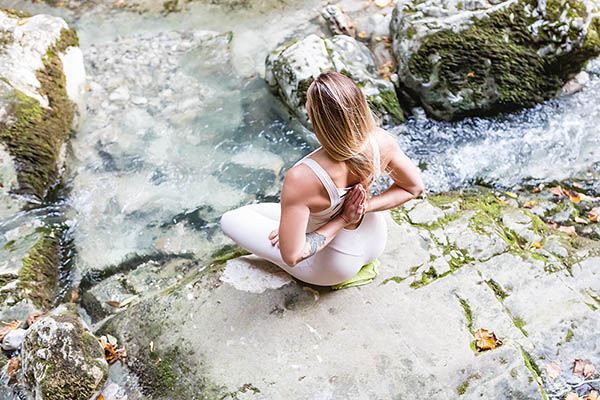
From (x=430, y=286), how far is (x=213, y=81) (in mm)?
3630

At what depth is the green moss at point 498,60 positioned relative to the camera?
4.91 m

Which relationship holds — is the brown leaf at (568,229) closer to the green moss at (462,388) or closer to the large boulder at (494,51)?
the large boulder at (494,51)

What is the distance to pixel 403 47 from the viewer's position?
512cm

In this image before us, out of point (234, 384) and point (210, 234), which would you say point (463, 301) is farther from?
point (210, 234)

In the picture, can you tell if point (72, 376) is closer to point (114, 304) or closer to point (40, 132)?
point (114, 304)

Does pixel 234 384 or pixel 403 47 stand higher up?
pixel 403 47

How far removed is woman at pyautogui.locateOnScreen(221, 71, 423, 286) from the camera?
2115 mm

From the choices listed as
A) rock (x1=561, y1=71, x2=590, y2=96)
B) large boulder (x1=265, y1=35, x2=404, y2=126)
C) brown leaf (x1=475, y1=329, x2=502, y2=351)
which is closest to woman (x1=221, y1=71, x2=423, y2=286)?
brown leaf (x1=475, y1=329, x2=502, y2=351)

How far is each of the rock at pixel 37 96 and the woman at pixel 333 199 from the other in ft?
7.73

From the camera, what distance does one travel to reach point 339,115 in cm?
208

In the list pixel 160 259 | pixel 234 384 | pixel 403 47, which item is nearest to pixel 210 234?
pixel 160 259

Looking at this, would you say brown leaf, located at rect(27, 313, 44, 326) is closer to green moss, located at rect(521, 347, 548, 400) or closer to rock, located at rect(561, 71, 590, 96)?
green moss, located at rect(521, 347, 548, 400)

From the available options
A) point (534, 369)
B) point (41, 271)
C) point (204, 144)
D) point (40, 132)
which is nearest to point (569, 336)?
point (534, 369)

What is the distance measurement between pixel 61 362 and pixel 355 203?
1941 mm
